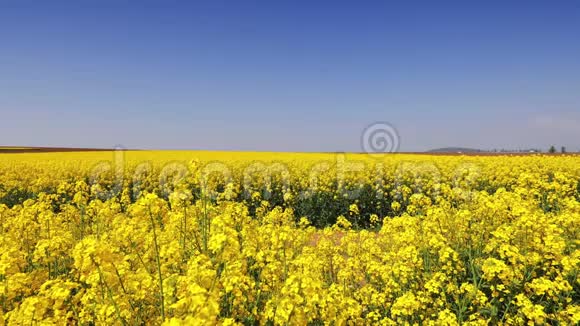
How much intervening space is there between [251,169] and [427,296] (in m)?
10.6

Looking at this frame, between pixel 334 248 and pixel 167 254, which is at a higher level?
pixel 167 254

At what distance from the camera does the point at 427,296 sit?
3447mm

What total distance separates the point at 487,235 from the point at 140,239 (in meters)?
4.32

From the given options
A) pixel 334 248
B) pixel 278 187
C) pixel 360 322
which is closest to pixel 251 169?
pixel 278 187

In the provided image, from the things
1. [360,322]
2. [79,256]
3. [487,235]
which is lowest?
[360,322]

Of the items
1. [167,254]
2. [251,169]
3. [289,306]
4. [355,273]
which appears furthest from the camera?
[251,169]

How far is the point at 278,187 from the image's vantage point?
12.0 m

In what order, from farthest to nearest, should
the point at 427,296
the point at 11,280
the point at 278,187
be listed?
the point at 278,187, the point at 427,296, the point at 11,280

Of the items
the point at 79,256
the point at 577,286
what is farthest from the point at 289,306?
the point at 577,286

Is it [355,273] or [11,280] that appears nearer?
[11,280]

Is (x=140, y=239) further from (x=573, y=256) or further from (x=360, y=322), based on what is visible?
(x=573, y=256)

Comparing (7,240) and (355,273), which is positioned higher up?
(7,240)

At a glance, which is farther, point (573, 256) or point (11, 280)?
point (573, 256)

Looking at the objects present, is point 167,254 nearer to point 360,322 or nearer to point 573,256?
point 360,322
